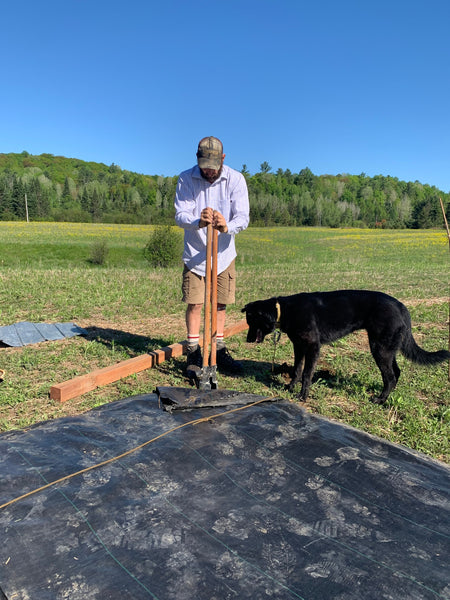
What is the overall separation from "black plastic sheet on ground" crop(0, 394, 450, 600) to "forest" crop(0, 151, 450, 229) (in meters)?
26.9

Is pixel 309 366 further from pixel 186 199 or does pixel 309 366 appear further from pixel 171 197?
pixel 171 197

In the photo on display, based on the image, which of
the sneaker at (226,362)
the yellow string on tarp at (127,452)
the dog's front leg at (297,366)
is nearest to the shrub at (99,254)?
the sneaker at (226,362)

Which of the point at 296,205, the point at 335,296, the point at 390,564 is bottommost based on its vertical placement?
the point at 390,564

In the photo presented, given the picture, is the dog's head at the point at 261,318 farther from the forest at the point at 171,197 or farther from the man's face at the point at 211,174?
the forest at the point at 171,197

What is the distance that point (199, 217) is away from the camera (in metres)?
4.30

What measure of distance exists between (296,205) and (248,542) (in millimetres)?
103911

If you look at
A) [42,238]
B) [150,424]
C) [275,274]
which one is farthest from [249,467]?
[42,238]

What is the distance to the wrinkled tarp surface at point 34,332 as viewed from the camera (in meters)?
5.64

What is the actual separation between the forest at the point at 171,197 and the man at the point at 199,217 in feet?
81.5

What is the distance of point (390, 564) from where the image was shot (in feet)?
5.43

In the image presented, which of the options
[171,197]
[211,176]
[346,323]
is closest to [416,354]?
[346,323]

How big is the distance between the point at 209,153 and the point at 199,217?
23.9 inches

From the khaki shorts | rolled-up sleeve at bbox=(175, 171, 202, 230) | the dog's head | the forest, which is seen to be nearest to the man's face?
rolled-up sleeve at bbox=(175, 171, 202, 230)

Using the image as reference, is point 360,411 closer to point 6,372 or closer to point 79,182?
point 6,372
